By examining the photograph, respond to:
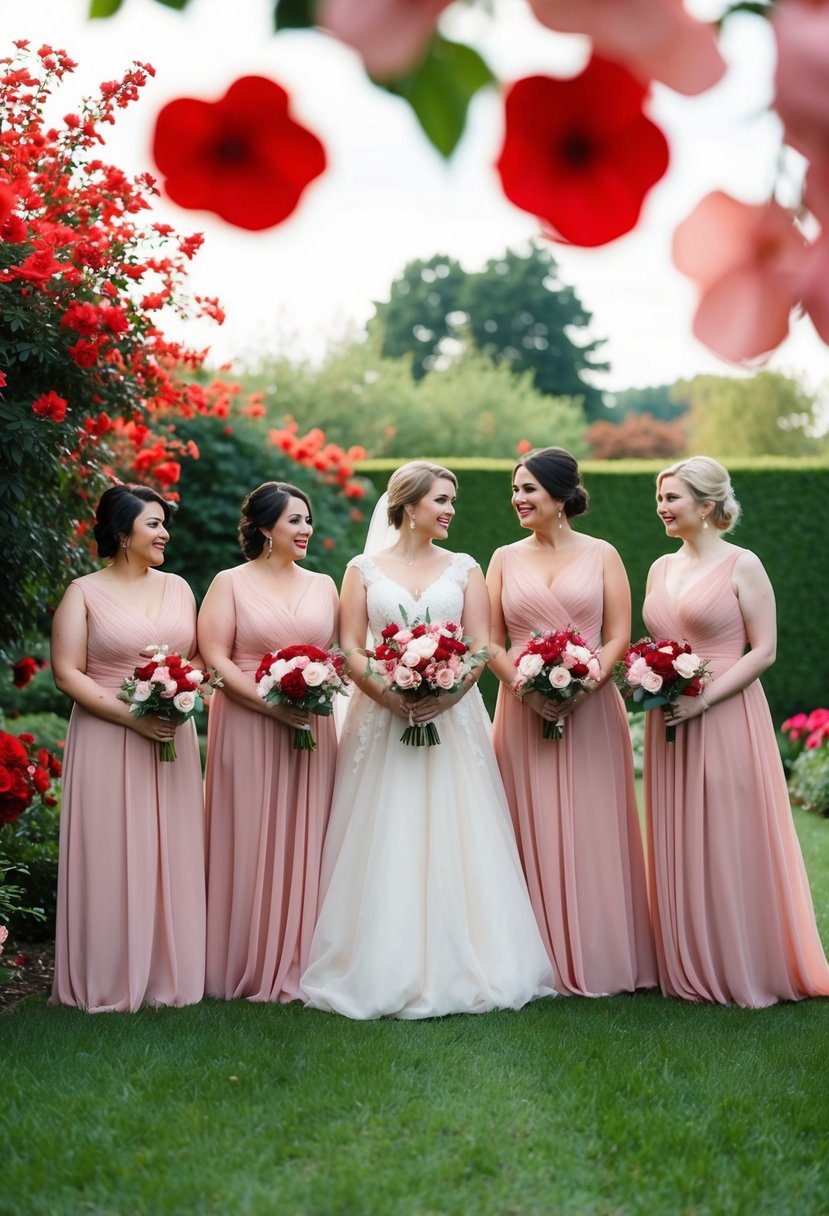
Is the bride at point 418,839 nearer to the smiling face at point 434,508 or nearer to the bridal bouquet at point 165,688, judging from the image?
the smiling face at point 434,508

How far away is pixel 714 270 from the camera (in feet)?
1.82

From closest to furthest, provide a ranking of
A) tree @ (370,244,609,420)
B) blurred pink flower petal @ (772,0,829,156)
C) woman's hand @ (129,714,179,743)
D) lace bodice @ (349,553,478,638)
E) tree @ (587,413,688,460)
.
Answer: blurred pink flower petal @ (772,0,829,156)
woman's hand @ (129,714,179,743)
lace bodice @ (349,553,478,638)
tree @ (587,413,688,460)
tree @ (370,244,609,420)

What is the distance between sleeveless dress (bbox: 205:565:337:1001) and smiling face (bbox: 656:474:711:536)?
1.74m

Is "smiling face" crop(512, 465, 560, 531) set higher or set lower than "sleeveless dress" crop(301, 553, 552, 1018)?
higher

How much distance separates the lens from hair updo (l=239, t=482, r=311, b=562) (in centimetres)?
604

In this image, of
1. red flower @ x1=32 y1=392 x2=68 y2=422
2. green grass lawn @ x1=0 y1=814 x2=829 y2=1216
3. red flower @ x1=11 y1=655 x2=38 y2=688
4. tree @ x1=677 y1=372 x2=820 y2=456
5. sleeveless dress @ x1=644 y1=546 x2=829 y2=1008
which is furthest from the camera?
tree @ x1=677 y1=372 x2=820 y2=456

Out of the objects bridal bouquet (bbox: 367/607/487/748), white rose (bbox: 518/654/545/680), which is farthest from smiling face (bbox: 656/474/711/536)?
bridal bouquet (bbox: 367/607/487/748)

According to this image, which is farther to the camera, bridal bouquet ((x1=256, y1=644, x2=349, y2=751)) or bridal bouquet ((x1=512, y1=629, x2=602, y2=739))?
bridal bouquet ((x1=512, y1=629, x2=602, y2=739))

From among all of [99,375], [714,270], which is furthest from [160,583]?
[714,270]

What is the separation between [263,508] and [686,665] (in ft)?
7.08

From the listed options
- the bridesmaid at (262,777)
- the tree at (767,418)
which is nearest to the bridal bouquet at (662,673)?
the bridesmaid at (262,777)

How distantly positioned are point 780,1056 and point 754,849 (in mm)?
1105

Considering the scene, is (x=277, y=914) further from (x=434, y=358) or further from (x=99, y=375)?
(x=434, y=358)

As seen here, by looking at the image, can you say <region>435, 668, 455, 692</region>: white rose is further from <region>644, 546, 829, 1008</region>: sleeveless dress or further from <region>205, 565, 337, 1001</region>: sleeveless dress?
<region>644, 546, 829, 1008</region>: sleeveless dress
